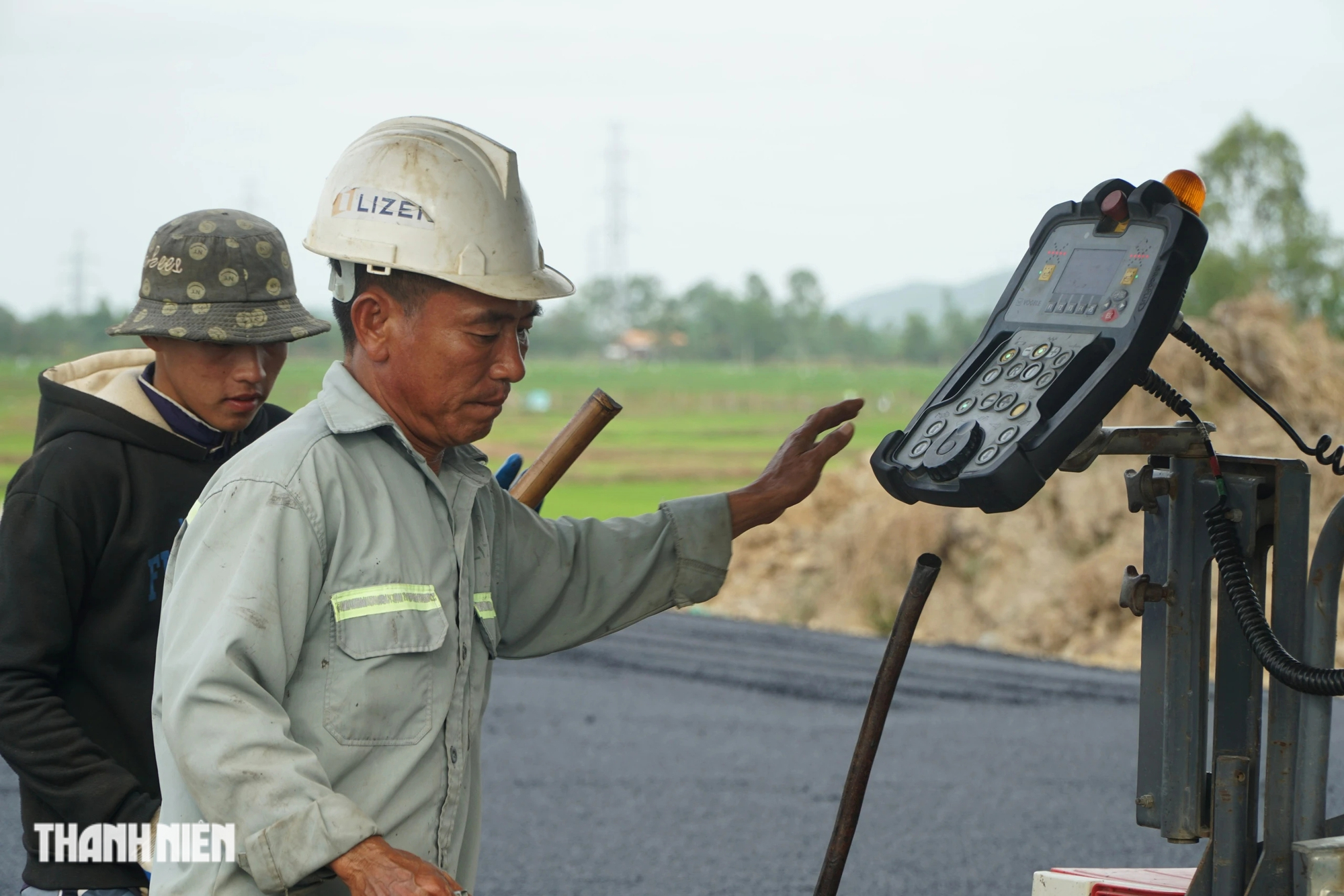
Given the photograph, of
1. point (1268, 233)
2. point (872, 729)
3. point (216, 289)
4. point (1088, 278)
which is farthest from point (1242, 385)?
point (1268, 233)

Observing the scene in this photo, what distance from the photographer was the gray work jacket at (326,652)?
4.24 ft

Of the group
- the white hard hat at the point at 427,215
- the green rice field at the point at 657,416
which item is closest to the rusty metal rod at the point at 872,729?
the white hard hat at the point at 427,215

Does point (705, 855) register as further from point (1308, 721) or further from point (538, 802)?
point (1308, 721)

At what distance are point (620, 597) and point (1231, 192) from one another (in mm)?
15936

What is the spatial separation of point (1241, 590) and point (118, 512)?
1388 mm

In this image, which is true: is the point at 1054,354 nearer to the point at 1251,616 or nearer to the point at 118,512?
the point at 1251,616

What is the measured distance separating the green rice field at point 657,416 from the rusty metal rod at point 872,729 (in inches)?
511

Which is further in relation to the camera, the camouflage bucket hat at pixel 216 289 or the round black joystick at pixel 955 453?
the camouflage bucket hat at pixel 216 289

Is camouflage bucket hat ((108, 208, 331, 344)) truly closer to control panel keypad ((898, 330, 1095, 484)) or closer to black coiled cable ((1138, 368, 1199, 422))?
control panel keypad ((898, 330, 1095, 484))

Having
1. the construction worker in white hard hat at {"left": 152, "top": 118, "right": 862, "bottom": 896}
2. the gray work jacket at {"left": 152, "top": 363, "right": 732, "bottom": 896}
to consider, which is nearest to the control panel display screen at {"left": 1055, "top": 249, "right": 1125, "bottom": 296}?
the construction worker in white hard hat at {"left": 152, "top": 118, "right": 862, "bottom": 896}

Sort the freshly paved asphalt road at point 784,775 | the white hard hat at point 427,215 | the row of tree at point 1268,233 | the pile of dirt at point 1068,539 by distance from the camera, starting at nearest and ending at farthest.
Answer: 1. the white hard hat at point 427,215
2. the freshly paved asphalt road at point 784,775
3. the pile of dirt at point 1068,539
4. the row of tree at point 1268,233

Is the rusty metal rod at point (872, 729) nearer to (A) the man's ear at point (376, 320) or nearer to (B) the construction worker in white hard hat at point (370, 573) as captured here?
(B) the construction worker in white hard hat at point (370, 573)

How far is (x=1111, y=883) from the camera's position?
5.83 feet

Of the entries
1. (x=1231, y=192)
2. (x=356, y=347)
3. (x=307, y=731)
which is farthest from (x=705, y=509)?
(x=1231, y=192)
